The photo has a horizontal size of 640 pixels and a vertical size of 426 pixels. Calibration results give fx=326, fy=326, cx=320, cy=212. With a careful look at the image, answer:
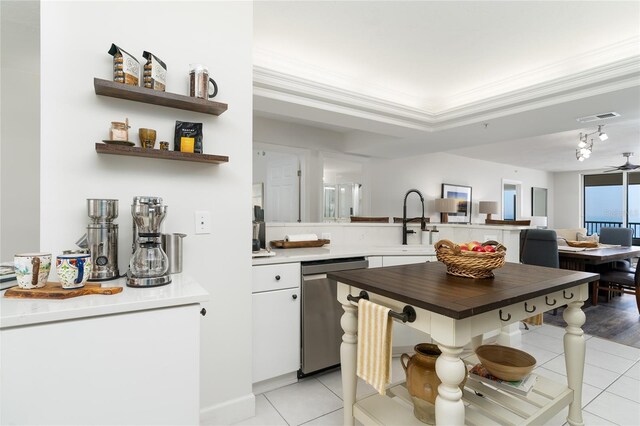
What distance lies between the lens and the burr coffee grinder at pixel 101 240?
1.34 metres

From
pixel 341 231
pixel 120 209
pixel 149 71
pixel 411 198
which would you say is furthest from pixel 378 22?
pixel 411 198

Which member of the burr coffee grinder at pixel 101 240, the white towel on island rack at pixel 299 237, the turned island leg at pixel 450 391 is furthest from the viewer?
the white towel on island rack at pixel 299 237

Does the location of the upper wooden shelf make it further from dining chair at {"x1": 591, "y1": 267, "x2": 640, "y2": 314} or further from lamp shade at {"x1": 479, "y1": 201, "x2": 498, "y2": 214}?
lamp shade at {"x1": 479, "y1": 201, "x2": 498, "y2": 214}

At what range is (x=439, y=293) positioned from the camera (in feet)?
4.43

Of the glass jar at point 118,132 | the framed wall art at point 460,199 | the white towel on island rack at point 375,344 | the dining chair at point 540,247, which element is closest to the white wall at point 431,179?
the framed wall art at point 460,199

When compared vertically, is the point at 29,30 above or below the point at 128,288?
above

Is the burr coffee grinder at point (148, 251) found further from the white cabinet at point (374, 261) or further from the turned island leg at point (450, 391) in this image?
→ the white cabinet at point (374, 261)

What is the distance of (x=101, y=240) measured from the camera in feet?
4.44

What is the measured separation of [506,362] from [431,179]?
201 inches

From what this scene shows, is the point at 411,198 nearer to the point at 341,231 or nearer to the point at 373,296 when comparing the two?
the point at 341,231

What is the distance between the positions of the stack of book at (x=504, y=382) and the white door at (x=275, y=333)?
111 cm

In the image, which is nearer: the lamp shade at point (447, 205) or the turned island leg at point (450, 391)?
the turned island leg at point (450, 391)

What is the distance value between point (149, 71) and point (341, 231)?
2201mm

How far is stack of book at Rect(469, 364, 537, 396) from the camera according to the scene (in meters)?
1.59
